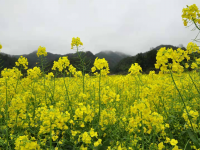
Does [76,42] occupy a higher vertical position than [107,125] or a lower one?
higher

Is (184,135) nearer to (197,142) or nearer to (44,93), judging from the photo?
(197,142)

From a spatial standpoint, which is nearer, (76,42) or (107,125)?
(107,125)

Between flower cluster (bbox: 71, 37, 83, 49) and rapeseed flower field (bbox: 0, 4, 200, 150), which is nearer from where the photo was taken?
rapeseed flower field (bbox: 0, 4, 200, 150)

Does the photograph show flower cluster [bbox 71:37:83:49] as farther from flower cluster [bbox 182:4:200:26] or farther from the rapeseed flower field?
flower cluster [bbox 182:4:200:26]

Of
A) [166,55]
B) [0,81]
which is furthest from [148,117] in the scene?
[0,81]

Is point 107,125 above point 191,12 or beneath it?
beneath

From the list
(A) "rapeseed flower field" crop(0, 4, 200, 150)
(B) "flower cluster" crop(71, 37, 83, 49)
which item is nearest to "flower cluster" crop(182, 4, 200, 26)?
(A) "rapeseed flower field" crop(0, 4, 200, 150)

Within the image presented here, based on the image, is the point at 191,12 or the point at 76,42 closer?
the point at 191,12

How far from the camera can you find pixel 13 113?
232cm

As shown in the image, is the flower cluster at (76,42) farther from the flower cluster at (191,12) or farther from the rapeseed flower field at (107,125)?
the flower cluster at (191,12)

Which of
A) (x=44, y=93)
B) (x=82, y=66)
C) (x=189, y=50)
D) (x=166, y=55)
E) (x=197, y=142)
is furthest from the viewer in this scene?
(x=44, y=93)

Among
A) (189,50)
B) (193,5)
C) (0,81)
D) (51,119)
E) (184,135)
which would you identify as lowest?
(184,135)

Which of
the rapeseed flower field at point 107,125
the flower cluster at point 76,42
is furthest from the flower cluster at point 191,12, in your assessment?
the flower cluster at point 76,42

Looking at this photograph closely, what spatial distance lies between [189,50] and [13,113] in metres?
3.76
